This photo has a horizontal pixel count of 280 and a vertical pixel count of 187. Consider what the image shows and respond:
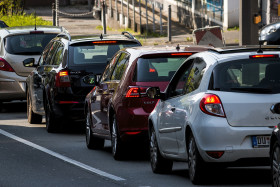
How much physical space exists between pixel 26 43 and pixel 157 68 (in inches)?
363

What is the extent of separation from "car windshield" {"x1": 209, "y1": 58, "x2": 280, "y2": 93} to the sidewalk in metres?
23.3

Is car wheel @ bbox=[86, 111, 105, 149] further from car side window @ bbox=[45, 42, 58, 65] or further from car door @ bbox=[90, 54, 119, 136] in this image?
car side window @ bbox=[45, 42, 58, 65]

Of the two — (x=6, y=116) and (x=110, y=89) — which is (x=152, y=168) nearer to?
(x=110, y=89)

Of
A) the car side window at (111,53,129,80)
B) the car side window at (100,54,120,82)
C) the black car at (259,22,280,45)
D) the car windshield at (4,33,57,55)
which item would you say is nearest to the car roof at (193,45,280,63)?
the car side window at (111,53,129,80)

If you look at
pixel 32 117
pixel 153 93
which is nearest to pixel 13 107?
pixel 32 117

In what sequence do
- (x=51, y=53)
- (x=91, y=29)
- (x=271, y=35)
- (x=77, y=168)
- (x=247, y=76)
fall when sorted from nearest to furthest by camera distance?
1. (x=247, y=76)
2. (x=77, y=168)
3. (x=51, y=53)
4. (x=271, y=35)
5. (x=91, y=29)

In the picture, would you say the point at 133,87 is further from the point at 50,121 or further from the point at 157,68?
the point at 50,121

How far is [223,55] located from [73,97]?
21.6 ft

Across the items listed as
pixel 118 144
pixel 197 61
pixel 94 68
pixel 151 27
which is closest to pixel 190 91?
pixel 197 61

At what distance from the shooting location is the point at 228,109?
32.8 feet

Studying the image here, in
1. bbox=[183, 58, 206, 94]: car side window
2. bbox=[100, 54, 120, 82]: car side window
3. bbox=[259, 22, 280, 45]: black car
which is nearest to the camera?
bbox=[183, 58, 206, 94]: car side window

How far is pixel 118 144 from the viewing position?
1326 centimetres

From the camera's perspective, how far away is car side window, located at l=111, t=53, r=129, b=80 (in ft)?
44.9

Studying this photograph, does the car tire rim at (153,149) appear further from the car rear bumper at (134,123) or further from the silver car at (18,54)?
the silver car at (18,54)
